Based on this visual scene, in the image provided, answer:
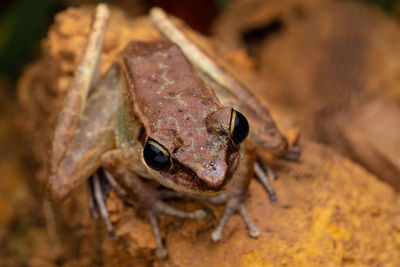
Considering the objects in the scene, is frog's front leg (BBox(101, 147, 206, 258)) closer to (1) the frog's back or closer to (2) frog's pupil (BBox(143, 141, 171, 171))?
(1) the frog's back

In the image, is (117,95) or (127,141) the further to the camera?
(117,95)

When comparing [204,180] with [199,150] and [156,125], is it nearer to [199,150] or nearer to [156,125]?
[199,150]

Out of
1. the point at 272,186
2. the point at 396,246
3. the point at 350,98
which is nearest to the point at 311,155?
the point at 272,186

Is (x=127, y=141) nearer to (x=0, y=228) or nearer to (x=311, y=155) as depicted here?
(x=311, y=155)

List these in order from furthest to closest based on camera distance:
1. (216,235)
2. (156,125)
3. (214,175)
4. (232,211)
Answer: (232,211) → (216,235) → (156,125) → (214,175)

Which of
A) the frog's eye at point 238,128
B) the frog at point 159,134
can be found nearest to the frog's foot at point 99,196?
the frog at point 159,134

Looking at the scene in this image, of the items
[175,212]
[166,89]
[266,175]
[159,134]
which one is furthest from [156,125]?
[266,175]

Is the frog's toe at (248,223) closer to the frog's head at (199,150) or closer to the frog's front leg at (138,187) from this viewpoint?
the frog's front leg at (138,187)
